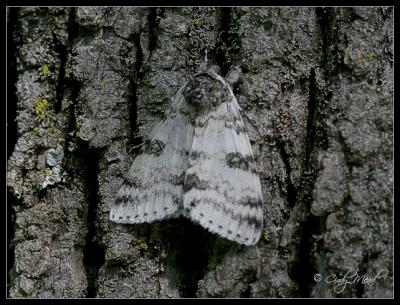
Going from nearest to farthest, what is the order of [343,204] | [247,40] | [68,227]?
[343,204], [247,40], [68,227]

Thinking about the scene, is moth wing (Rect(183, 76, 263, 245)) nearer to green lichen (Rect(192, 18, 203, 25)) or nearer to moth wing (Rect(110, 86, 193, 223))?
moth wing (Rect(110, 86, 193, 223))

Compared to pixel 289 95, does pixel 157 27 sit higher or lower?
higher

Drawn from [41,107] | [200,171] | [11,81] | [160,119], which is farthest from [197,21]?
[11,81]

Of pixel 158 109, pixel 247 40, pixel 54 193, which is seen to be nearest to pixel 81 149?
pixel 54 193

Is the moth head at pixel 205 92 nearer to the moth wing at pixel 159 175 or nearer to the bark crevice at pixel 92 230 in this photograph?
the moth wing at pixel 159 175

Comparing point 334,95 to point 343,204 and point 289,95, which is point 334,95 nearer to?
point 289,95

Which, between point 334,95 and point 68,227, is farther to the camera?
point 68,227

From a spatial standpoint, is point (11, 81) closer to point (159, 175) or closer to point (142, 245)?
point (159, 175)
